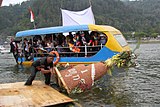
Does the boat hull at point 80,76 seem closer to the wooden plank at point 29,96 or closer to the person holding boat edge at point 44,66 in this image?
the person holding boat edge at point 44,66

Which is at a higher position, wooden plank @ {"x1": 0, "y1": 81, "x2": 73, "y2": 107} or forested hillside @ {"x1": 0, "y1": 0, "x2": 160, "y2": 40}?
forested hillside @ {"x1": 0, "y1": 0, "x2": 160, "y2": 40}

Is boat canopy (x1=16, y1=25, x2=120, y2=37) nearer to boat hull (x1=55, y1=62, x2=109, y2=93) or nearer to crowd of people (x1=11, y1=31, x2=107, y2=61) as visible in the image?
crowd of people (x1=11, y1=31, x2=107, y2=61)

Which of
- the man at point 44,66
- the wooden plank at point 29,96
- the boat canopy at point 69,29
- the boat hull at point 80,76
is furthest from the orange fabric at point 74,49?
the wooden plank at point 29,96

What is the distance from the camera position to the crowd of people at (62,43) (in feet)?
54.5

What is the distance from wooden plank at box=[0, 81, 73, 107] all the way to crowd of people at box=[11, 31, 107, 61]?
5959 millimetres

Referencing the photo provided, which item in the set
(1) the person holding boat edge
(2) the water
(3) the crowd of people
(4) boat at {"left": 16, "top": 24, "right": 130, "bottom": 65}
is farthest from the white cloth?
(1) the person holding boat edge

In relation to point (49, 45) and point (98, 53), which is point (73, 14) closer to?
point (49, 45)

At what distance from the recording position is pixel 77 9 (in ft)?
414

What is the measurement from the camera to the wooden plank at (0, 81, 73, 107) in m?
8.41

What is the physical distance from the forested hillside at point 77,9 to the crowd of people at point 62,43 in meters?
71.5

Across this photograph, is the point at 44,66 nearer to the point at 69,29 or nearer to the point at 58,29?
the point at 69,29

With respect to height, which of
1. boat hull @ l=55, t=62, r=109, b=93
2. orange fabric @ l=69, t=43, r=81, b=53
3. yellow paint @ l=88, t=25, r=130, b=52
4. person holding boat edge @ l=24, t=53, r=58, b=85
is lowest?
boat hull @ l=55, t=62, r=109, b=93

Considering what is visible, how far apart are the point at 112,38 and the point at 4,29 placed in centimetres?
9450

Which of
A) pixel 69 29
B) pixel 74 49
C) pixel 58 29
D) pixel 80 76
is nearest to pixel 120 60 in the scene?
pixel 80 76
